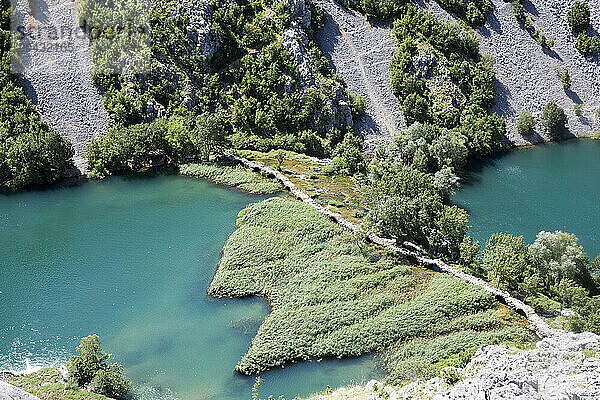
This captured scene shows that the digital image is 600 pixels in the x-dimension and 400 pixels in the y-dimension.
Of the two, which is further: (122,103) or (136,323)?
(122,103)

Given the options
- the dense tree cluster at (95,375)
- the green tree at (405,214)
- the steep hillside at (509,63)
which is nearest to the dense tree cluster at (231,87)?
the steep hillside at (509,63)

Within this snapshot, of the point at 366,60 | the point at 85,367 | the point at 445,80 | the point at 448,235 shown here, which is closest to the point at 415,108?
the point at 445,80

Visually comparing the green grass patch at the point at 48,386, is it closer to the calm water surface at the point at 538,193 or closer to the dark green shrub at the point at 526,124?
the calm water surface at the point at 538,193

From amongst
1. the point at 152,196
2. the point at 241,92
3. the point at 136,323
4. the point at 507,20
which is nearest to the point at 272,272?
the point at 136,323

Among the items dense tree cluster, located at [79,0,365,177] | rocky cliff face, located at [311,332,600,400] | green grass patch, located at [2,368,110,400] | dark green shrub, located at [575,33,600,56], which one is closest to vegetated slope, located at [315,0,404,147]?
dense tree cluster, located at [79,0,365,177]

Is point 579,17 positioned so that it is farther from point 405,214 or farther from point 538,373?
point 538,373

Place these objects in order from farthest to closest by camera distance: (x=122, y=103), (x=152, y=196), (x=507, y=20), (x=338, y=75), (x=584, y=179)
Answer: (x=507, y=20), (x=338, y=75), (x=122, y=103), (x=584, y=179), (x=152, y=196)

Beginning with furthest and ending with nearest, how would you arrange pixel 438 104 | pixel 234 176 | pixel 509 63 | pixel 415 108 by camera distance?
1. pixel 509 63
2. pixel 438 104
3. pixel 415 108
4. pixel 234 176

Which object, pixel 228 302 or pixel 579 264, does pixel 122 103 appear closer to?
pixel 228 302
